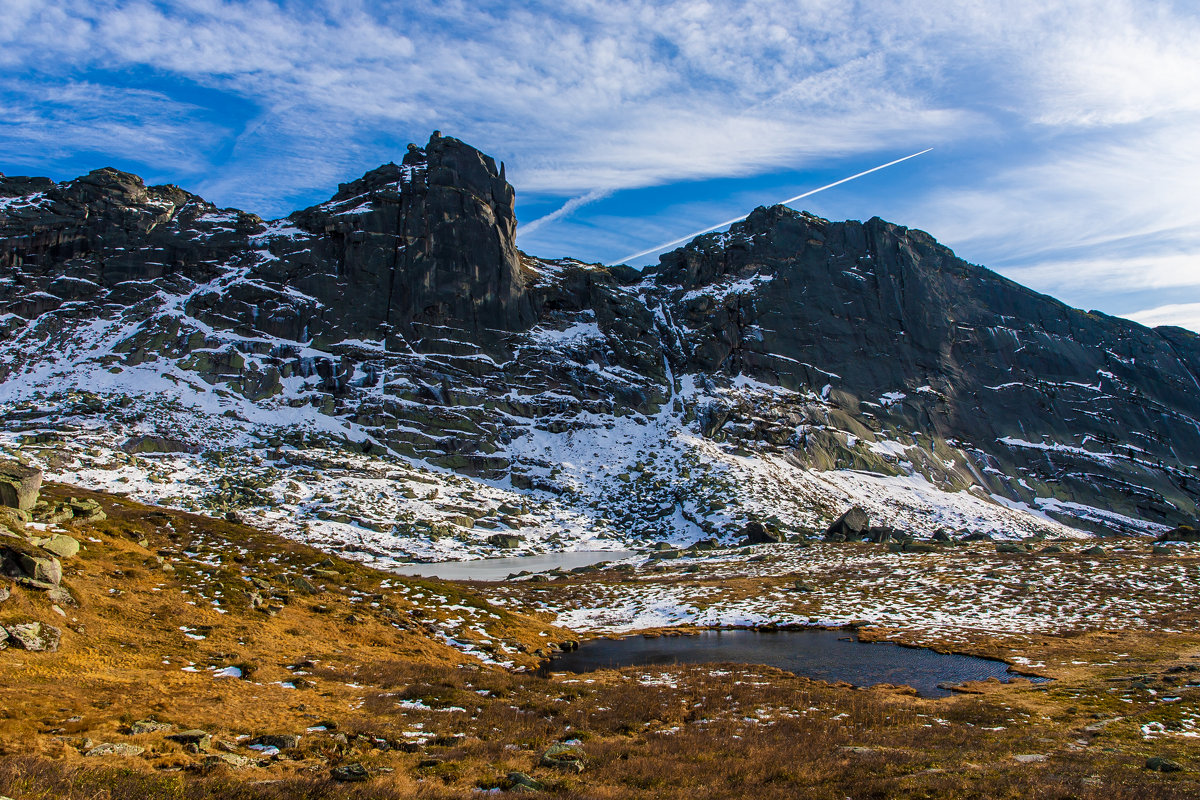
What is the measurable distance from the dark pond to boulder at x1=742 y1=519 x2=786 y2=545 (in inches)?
1760

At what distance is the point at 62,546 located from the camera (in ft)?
73.9

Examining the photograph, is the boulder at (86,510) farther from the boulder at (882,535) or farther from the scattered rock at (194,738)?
the boulder at (882,535)

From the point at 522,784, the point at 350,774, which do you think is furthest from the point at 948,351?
the point at 350,774

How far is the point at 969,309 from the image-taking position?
179250 mm

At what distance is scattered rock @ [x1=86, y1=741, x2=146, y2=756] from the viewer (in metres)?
11.7

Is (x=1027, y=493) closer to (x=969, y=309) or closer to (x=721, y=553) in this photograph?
(x=969, y=309)

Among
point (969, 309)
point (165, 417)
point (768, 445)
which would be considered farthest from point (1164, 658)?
point (969, 309)

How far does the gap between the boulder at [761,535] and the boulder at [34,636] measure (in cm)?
7488

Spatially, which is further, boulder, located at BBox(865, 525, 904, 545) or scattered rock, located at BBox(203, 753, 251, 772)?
boulder, located at BBox(865, 525, 904, 545)

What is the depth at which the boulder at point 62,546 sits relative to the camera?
22047 mm

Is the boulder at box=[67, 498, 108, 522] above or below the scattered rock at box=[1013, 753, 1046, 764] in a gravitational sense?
above

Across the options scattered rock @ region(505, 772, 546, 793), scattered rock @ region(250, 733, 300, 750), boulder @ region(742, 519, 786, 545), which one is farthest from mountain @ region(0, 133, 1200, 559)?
scattered rock @ region(505, 772, 546, 793)

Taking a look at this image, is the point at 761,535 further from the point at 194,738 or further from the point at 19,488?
the point at 194,738

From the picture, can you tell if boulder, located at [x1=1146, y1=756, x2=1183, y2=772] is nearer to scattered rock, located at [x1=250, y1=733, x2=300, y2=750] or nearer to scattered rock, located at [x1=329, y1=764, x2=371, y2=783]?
scattered rock, located at [x1=329, y1=764, x2=371, y2=783]
